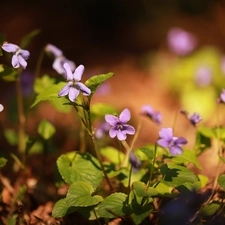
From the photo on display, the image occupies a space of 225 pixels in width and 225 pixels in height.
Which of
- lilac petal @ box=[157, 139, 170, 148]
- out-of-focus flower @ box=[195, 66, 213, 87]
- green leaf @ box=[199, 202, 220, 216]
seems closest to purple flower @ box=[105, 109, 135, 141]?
lilac petal @ box=[157, 139, 170, 148]

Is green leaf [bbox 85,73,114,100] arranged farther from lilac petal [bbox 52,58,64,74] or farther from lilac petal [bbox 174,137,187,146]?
lilac petal [bbox 52,58,64,74]

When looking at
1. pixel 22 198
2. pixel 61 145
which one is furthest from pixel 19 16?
pixel 22 198

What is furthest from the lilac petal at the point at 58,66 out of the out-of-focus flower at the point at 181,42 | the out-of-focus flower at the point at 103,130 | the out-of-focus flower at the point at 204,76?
the out-of-focus flower at the point at 181,42

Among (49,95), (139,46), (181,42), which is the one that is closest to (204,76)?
(181,42)

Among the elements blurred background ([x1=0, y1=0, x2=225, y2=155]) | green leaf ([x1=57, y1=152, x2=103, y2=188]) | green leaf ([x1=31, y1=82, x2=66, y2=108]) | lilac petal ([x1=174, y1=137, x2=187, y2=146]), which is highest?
lilac petal ([x1=174, y1=137, x2=187, y2=146])

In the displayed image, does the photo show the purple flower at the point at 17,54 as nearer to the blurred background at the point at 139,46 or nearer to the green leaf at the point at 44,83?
the green leaf at the point at 44,83

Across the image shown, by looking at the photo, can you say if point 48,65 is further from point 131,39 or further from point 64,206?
point 64,206
